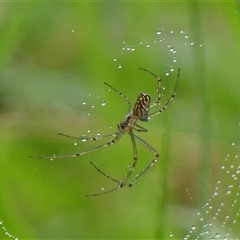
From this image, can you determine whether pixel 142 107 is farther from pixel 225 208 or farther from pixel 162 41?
pixel 225 208

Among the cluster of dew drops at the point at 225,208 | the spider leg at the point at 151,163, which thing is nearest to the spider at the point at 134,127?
the spider leg at the point at 151,163

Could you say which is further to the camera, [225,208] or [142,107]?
[225,208]

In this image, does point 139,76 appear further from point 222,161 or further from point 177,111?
point 222,161

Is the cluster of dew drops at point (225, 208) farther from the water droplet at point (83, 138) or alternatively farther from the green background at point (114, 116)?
the water droplet at point (83, 138)

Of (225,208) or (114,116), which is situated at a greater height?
(114,116)

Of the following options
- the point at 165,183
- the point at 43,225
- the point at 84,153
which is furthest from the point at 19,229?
the point at 165,183

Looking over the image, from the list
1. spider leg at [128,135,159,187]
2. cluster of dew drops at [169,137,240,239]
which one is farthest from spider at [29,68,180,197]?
cluster of dew drops at [169,137,240,239]

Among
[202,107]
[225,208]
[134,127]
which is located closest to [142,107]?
[134,127]

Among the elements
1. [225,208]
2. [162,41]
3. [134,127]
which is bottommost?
[225,208]
